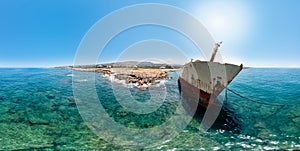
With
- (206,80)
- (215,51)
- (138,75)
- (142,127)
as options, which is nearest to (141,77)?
(138,75)

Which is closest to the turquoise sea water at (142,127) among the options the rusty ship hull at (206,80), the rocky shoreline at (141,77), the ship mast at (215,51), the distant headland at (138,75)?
the rusty ship hull at (206,80)

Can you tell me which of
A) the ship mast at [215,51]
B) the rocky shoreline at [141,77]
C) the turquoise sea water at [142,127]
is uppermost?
the ship mast at [215,51]

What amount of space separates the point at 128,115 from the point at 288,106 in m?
12.3

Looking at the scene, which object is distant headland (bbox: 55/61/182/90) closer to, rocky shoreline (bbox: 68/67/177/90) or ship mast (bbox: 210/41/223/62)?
rocky shoreline (bbox: 68/67/177/90)

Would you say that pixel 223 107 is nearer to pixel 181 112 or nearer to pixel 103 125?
pixel 181 112

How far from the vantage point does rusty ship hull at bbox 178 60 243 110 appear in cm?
1190

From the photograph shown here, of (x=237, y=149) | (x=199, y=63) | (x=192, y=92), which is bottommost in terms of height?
(x=237, y=149)

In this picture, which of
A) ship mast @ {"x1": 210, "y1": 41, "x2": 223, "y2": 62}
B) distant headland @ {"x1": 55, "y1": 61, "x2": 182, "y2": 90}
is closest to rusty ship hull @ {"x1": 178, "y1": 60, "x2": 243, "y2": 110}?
ship mast @ {"x1": 210, "y1": 41, "x2": 223, "y2": 62}

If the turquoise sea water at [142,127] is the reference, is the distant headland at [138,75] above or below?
above

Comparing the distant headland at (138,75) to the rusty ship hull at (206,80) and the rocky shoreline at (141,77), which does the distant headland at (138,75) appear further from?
the rusty ship hull at (206,80)

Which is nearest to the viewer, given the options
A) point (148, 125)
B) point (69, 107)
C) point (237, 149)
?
point (237, 149)

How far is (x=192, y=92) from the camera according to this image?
1565 centimetres

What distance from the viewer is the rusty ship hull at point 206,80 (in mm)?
11898

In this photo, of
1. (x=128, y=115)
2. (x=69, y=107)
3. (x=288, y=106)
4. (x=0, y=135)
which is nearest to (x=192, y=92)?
(x=128, y=115)
